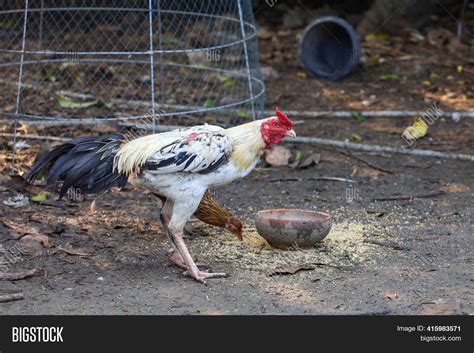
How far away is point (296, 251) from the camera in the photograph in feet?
18.9

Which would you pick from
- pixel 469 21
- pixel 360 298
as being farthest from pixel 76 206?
pixel 469 21

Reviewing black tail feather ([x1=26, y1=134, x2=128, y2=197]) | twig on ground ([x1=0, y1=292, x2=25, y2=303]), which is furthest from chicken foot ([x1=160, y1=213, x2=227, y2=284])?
twig on ground ([x1=0, y1=292, x2=25, y2=303])

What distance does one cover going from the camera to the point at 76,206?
22.3ft

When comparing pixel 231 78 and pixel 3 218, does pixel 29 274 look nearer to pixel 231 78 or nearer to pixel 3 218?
pixel 3 218

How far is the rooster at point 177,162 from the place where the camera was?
5230 millimetres

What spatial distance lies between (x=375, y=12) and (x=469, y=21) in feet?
6.45

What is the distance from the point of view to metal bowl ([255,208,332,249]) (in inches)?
222

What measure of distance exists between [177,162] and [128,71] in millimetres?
5728

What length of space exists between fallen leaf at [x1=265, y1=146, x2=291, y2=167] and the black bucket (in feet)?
9.79

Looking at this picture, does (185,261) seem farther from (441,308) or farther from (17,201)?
(17,201)

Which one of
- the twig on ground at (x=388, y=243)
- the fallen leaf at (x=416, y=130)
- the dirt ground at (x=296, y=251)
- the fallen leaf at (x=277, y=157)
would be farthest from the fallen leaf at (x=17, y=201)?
the fallen leaf at (x=416, y=130)

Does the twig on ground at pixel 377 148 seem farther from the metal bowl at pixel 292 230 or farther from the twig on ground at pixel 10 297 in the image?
the twig on ground at pixel 10 297

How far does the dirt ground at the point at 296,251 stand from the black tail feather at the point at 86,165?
604mm

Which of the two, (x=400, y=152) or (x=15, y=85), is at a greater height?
(x=15, y=85)
